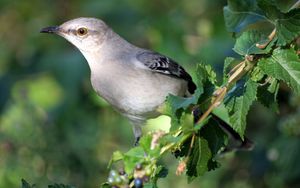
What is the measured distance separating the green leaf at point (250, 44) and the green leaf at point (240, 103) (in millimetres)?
158

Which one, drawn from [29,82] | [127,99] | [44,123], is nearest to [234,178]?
[44,123]

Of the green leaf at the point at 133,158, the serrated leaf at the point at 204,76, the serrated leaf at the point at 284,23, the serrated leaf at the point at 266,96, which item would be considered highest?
the serrated leaf at the point at 284,23

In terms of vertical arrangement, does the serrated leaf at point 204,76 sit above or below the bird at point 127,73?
above

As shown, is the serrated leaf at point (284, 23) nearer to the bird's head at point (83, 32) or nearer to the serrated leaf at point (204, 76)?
the serrated leaf at point (204, 76)

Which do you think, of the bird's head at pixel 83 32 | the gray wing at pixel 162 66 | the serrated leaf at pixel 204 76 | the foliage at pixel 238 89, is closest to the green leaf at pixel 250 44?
the foliage at pixel 238 89

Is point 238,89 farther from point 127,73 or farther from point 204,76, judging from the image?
point 127,73

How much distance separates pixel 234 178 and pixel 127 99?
2.59m

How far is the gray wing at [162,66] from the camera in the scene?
209 inches

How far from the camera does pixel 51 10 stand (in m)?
8.98

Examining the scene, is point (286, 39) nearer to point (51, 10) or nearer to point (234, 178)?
point (234, 178)

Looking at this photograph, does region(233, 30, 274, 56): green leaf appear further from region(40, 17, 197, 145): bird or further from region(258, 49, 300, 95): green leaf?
region(40, 17, 197, 145): bird

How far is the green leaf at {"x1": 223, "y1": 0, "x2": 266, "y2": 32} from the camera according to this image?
12.0 feet

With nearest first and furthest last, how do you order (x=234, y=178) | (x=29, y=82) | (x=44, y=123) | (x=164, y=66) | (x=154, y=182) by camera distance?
(x=154, y=182) → (x=164, y=66) → (x=44, y=123) → (x=234, y=178) → (x=29, y=82)

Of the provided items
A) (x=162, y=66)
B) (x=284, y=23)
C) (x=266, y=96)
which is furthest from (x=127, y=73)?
(x=284, y=23)
